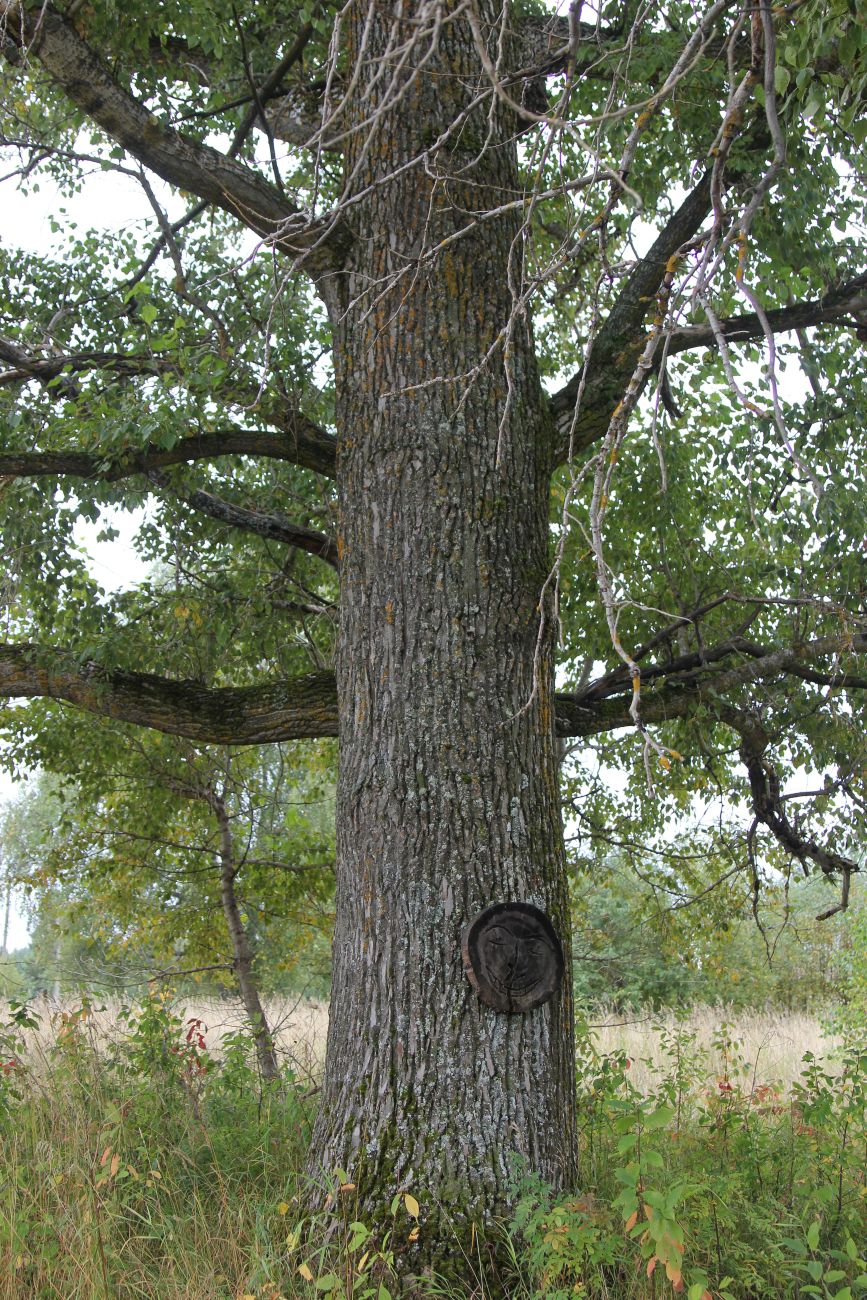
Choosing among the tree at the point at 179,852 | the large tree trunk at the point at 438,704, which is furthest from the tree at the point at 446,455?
the tree at the point at 179,852

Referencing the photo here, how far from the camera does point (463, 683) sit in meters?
4.11

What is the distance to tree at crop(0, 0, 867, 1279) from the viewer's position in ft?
11.7

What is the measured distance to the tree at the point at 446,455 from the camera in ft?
11.7

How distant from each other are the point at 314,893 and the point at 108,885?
196cm

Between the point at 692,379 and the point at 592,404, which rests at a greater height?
the point at 692,379

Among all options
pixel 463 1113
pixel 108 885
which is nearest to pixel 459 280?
pixel 463 1113

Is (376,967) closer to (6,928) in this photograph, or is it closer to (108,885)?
(108,885)

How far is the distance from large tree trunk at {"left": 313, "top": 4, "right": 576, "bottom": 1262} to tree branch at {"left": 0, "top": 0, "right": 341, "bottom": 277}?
462 mm

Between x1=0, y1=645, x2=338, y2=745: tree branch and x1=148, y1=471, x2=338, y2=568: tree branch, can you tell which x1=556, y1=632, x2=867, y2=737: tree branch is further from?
x1=148, y1=471, x2=338, y2=568: tree branch

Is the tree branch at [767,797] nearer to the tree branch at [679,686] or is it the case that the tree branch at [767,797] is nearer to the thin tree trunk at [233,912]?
the tree branch at [679,686]

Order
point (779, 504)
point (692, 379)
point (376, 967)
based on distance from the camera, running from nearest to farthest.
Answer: point (376, 967), point (779, 504), point (692, 379)

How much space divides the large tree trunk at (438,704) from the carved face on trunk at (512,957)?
56 millimetres

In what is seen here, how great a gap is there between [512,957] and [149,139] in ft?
13.0

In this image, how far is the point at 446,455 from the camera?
4348mm
